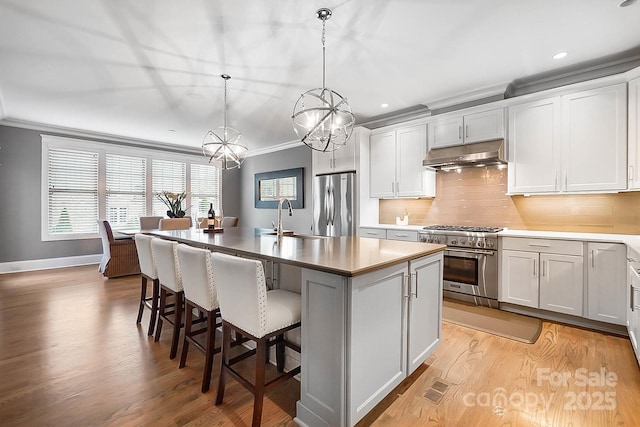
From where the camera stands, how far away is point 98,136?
5840 millimetres

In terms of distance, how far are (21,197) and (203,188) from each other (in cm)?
329

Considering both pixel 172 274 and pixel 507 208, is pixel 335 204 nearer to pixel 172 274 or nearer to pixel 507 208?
Result: pixel 507 208

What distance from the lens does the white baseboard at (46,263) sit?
16.6 feet

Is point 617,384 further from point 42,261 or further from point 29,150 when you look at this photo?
point 29,150

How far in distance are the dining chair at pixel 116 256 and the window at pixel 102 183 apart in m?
1.29

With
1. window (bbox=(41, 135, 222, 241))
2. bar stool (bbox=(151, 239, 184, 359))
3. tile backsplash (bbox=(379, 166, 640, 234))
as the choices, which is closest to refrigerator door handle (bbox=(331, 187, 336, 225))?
tile backsplash (bbox=(379, 166, 640, 234))

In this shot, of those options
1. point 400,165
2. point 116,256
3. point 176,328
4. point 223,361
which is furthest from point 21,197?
point 400,165

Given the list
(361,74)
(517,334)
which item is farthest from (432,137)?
(517,334)

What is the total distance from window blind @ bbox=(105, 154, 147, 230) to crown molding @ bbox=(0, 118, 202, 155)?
323 mm

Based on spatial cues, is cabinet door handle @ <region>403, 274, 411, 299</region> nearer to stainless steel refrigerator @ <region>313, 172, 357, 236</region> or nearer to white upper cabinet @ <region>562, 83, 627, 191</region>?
white upper cabinet @ <region>562, 83, 627, 191</region>

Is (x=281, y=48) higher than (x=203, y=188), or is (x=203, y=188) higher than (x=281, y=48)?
(x=281, y=48)

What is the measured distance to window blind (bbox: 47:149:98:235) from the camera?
542 cm

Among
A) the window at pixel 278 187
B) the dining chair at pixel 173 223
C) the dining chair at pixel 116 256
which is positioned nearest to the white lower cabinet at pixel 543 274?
the window at pixel 278 187

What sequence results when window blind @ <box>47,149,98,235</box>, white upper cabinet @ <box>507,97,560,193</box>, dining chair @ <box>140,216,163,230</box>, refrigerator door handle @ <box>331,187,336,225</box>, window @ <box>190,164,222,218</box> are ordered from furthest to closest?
window @ <box>190,164,222,218</box> → dining chair @ <box>140,216,163,230</box> → window blind @ <box>47,149,98,235</box> → refrigerator door handle @ <box>331,187,336,225</box> → white upper cabinet @ <box>507,97,560,193</box>
